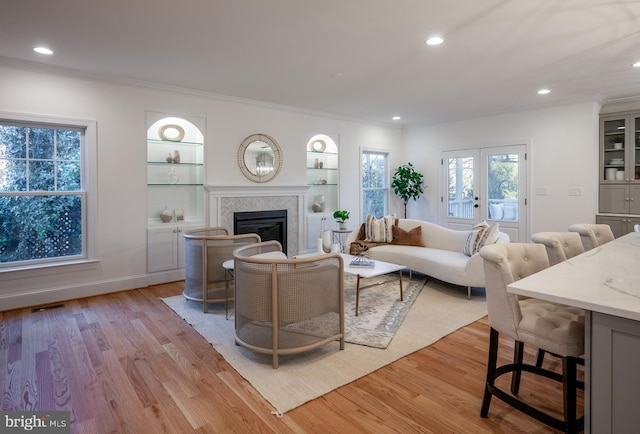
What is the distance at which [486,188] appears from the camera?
262 inches

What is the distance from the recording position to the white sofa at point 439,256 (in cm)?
402

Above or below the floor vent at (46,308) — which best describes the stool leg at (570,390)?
above

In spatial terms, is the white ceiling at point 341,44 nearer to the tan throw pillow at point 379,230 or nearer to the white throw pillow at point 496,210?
the tan throw pillow at point 379,230

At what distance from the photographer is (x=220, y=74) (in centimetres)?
429

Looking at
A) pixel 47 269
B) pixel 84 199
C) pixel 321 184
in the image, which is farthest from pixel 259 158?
pixel 47 269

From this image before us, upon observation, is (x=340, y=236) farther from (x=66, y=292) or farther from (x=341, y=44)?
(x=66, y=292)

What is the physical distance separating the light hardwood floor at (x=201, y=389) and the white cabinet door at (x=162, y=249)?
4.95 feet

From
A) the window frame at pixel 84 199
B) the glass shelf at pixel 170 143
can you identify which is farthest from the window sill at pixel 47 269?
the glass shelf at pixel 170 143

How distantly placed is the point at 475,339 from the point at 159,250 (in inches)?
154

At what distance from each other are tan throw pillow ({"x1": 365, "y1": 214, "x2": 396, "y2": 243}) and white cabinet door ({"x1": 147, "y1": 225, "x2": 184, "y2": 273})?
2783 mm

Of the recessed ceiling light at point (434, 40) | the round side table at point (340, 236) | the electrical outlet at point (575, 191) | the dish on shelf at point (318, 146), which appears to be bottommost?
the round side table at point (340, 236)

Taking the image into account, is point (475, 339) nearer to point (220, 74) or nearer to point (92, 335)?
point (92, 335)

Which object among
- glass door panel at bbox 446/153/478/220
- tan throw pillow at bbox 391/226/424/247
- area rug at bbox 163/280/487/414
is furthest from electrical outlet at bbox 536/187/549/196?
area rug at bbox 163/280/487/414

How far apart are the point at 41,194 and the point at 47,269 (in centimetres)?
85
